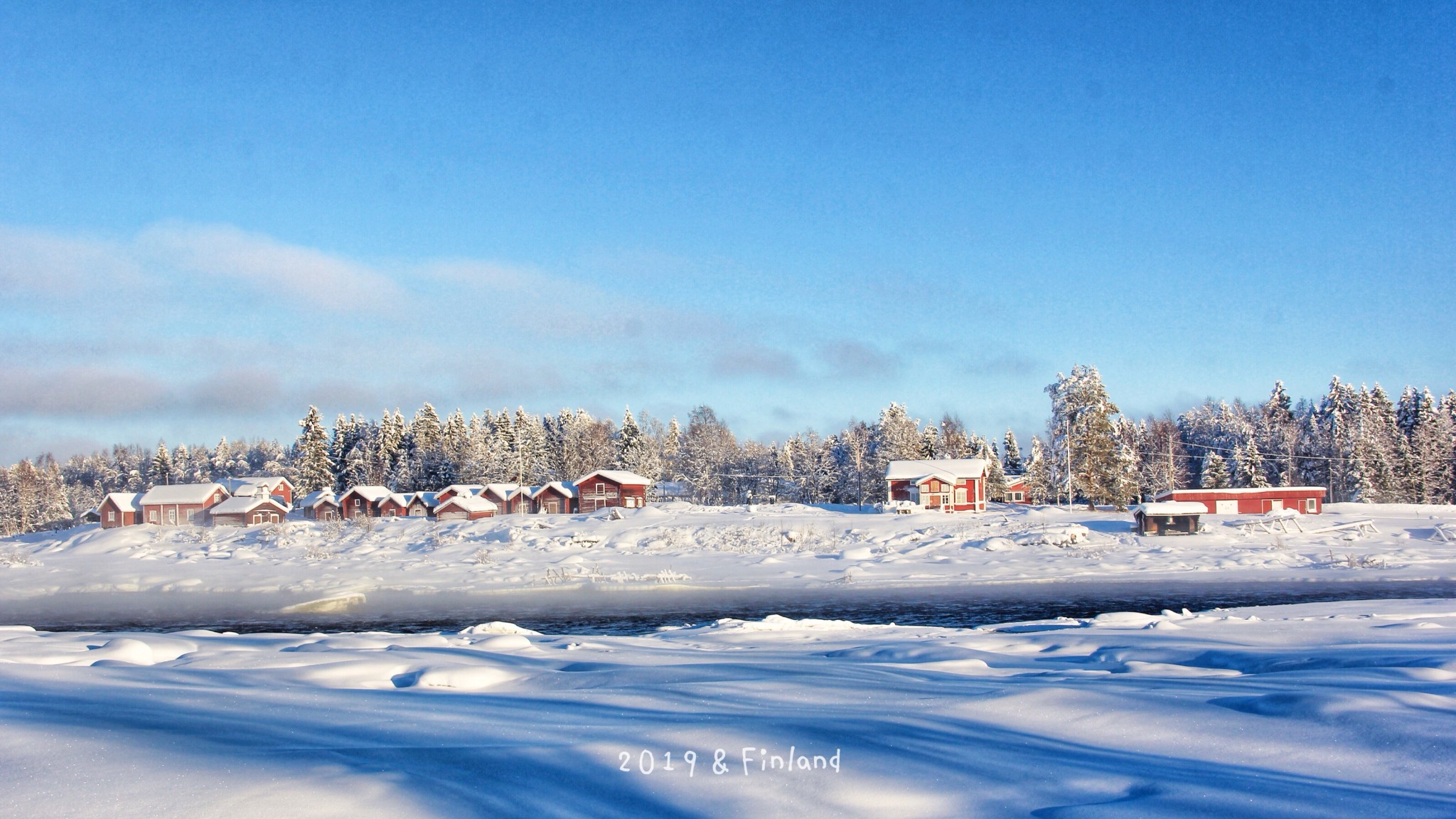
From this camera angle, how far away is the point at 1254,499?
66.0 meters

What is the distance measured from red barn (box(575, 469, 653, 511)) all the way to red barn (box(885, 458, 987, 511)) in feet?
72.9

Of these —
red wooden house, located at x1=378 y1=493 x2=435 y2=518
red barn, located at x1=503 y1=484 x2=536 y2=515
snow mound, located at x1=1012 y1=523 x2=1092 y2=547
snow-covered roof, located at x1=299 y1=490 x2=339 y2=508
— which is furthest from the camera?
snow-covered roof, located at x1=299 y1=490 x2=339 y2=508

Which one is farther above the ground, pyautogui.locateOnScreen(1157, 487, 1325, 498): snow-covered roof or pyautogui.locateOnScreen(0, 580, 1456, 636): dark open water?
pyautogui.locateOnScreen(1157, 487, 1325, 498): snow-covered roof

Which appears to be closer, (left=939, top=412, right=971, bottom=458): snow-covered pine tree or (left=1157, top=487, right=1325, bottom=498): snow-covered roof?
(left=1157, top=487, right=1325, bottom=498): snow-covered roof

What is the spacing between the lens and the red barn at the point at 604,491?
76.4m

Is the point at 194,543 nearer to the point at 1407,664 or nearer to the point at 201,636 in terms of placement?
the point at 201,636

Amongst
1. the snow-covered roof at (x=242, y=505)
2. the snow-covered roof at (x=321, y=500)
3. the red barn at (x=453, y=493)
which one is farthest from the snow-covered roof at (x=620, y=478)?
the snow-covered roof at (x=242, y=505)

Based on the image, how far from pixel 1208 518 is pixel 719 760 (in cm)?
5818

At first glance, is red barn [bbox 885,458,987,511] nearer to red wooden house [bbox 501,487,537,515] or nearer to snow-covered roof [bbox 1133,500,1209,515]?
snow-covered roof [bbox 1133,500,1209,515]

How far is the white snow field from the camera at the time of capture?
16.1ft

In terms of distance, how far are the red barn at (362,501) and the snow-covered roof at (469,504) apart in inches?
284

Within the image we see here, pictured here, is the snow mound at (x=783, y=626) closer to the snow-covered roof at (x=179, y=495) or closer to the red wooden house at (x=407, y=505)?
the red wooden house at (x=407, y=505)

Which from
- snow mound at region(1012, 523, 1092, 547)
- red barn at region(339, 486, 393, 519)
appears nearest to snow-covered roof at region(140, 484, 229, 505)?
red barn at region(339, 486, 393, 519)

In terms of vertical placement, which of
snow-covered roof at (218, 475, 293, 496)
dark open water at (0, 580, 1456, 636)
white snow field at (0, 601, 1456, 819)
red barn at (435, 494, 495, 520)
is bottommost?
dark open water at (0, 580, 1456, 636)
